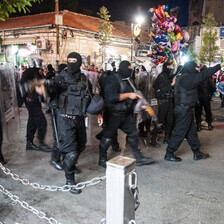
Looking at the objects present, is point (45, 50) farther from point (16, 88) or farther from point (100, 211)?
point (100, 211)

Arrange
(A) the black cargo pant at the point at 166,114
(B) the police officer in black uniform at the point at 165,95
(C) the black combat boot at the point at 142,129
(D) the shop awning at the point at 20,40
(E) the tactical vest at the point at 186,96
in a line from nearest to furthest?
1. (E) the tactical vest at the point at 186,96
2. (B) the police officer in black uniform at the point at 165,95
3. (A) the black cargo pant at the point at 166,114
4. (C) the black combat boot at the point at 142,129
5. (D) the shop awning at the point at 20,40

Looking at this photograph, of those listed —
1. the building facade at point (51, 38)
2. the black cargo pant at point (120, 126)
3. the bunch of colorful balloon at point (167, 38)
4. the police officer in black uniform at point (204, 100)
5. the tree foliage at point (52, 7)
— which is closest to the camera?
the black cargo pant at point (120, 126)

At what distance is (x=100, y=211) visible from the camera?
11.0ft

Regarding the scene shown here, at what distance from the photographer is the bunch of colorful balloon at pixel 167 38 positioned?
25.1 feet

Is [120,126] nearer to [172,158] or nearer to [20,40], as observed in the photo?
[172,158]

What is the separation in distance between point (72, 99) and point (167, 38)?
4893 millimetres

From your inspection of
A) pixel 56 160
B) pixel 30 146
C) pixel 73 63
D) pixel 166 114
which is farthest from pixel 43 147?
pixel 166 114

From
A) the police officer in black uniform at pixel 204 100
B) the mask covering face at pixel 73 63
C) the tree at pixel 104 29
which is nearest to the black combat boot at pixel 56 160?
the mask covering face at pixel 73 63

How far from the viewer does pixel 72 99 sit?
3.96 metres

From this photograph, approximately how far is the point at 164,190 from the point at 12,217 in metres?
2.17

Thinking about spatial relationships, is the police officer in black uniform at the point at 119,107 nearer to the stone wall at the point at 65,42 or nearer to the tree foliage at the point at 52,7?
the stone wall at the point at 65,42

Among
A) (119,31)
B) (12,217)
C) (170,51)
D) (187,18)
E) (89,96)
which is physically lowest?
(12,217)

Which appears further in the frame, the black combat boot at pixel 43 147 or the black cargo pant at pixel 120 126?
the black combat boot at pixel 43 147

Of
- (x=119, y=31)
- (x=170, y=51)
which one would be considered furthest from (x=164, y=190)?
(x=119, y=31)
